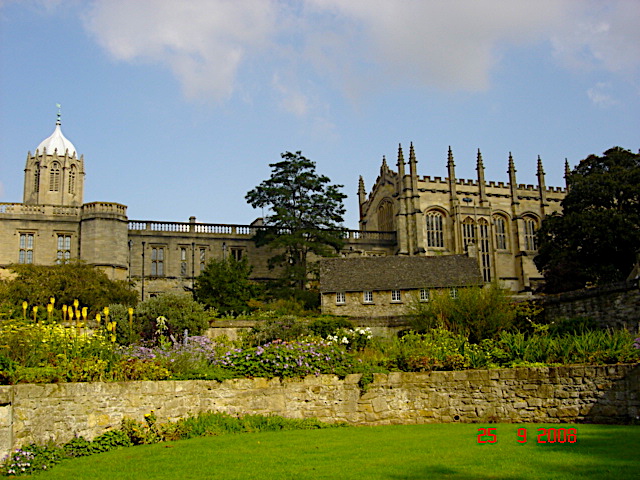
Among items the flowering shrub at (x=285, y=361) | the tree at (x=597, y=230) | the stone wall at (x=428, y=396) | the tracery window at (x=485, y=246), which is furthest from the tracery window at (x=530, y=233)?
the flowering shrub at (x=285, y=361)

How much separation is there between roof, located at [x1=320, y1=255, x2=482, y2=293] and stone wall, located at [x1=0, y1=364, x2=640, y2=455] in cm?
1745

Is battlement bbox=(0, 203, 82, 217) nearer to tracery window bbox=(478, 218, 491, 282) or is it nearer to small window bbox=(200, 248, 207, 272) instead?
small window bbox=(200, 248, 207, 272)

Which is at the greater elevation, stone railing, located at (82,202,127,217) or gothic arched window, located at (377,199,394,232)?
gothic arched window, located at (377,199,394,232)

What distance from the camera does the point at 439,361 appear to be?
1784 centimetres

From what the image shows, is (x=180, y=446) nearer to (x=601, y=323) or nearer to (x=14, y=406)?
(x=14, y=406)

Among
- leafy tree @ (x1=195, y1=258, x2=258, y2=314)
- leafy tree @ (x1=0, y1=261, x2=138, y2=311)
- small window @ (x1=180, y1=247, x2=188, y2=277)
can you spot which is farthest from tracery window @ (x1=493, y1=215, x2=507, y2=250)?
leafy tree @ (x1=0, y1=261, x2=138, y2=311)

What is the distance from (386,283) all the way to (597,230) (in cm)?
1484

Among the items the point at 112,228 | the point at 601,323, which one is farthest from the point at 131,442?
the point at 112,228

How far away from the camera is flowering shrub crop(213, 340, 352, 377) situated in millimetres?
17062

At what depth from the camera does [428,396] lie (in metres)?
16.9

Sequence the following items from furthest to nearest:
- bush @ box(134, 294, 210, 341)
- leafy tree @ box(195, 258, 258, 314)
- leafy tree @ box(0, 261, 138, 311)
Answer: leafy tree @ box(195, 258, 258, 314), leafy tree @ box(0, 261, 138, 311), bush @ box(134, 294, 210, 341)

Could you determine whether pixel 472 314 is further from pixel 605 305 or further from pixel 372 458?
pixel 372 458

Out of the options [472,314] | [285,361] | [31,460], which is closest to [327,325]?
[472,314]
